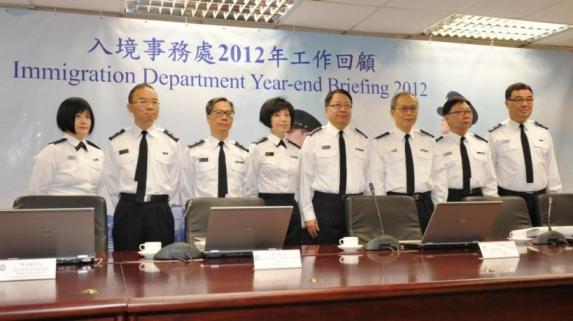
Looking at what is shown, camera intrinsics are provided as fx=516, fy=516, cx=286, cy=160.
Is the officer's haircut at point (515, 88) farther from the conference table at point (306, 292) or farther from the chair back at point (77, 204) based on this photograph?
the chair back at point (77, 204)

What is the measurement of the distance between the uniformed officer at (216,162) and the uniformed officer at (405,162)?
3.76 ft

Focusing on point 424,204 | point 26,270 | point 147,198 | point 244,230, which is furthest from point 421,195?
point 26,270

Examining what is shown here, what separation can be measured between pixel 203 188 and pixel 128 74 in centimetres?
118

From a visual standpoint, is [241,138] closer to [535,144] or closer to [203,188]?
[203,188]

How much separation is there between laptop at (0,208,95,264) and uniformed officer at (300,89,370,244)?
215cm

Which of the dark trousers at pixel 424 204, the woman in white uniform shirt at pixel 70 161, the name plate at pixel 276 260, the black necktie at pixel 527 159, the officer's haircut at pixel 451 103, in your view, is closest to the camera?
the name plate at pixel 276 260

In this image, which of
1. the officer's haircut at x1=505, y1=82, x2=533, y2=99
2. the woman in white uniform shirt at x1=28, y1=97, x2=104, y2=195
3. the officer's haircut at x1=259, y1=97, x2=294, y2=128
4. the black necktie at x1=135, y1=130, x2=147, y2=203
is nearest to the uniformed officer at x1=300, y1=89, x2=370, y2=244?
the officer's haircut at x1=259, y1=97, x2=294, y2=128

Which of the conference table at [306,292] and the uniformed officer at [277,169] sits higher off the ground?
the uniformed officer at [277,169]

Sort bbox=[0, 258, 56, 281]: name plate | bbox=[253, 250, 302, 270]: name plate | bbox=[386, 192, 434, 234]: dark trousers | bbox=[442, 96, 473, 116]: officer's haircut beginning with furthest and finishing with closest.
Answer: bbox=[442, 96, 473, 116]: officer's haircut, bbox=[386, 192, 434, 234]: dark trousers, bbox=[253, 250, 302, 270]: name plate, bbox=[0, 258, 56, 281]: name plate

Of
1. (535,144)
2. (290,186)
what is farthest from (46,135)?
(535,144)

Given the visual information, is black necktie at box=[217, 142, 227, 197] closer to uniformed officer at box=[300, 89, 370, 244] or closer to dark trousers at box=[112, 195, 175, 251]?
dark trousers at box=[112, 195, 175, 251]

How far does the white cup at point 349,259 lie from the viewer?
1.97m

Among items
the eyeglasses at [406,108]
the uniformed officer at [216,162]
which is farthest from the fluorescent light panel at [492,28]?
the uniformed officer at [216,162]

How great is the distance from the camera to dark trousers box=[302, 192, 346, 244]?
151 inches
